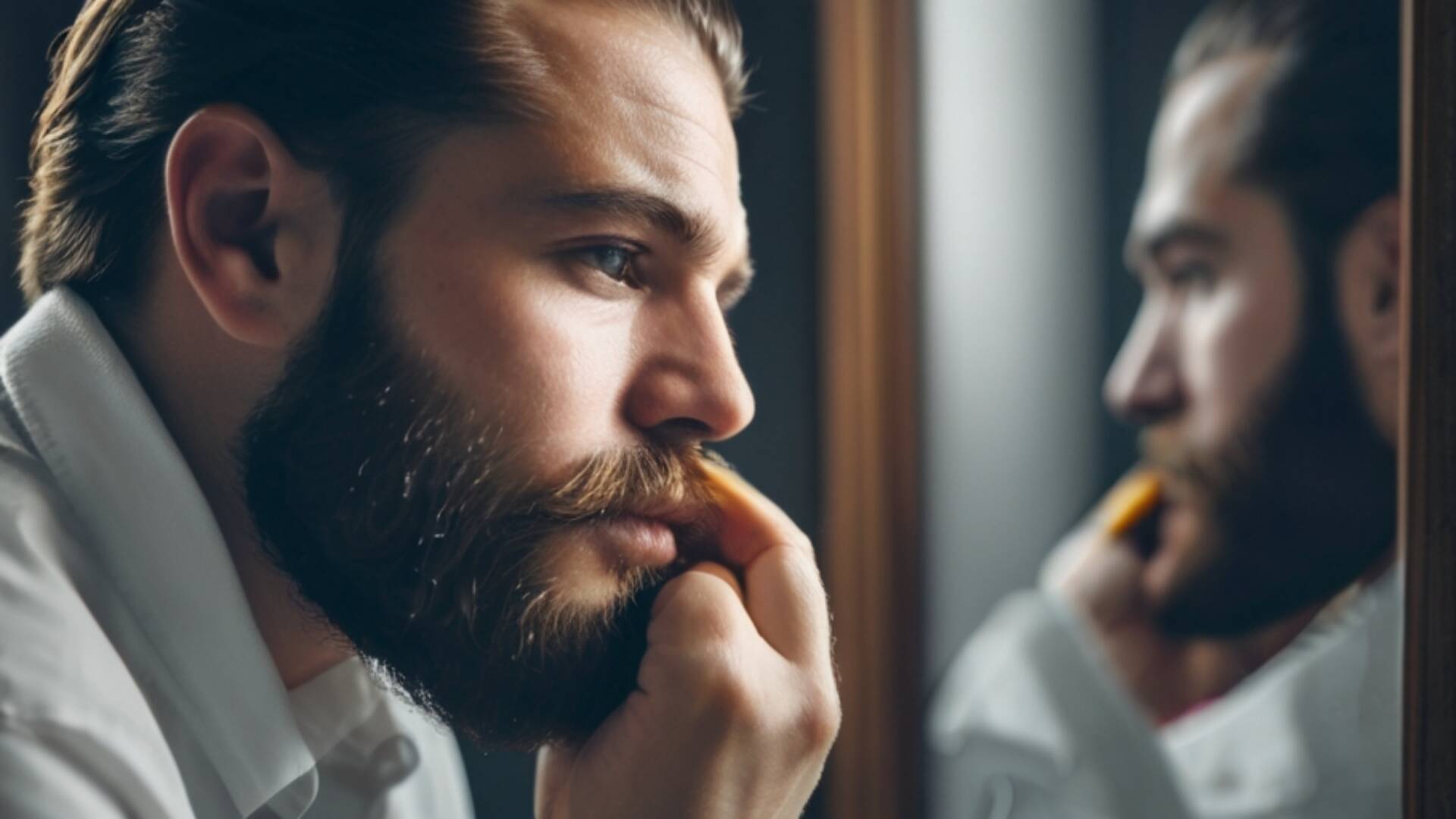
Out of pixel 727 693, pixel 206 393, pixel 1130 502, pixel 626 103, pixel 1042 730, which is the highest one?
pixel 626 103

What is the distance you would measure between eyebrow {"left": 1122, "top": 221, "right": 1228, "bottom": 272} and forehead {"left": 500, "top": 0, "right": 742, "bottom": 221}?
0.42 meters

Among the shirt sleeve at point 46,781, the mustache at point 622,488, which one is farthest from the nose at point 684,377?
the shirt sleeve at point 46,781

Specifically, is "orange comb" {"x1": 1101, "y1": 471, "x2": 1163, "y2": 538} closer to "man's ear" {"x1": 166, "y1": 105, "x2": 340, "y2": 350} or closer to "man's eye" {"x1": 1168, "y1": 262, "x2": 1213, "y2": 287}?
"man's eye" {"x1": 1168, "y1": 262, "x2": 1213, "y2": 287}

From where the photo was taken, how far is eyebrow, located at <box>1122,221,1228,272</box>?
841mm

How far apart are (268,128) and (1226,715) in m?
0.67

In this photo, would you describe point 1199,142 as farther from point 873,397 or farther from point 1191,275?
point 873,397

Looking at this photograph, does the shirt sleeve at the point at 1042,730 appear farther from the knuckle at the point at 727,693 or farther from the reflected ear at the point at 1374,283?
the knuckle at the point at 727,693

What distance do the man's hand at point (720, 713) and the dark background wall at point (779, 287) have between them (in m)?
A: 0.20

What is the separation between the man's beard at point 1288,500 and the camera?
74 cm

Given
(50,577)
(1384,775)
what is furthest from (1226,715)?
(50,577)

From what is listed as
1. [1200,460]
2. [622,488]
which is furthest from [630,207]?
[1200,460]

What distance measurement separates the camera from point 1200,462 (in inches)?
33.2

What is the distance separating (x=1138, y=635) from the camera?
0.89m

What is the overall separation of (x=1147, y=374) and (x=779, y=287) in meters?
0.27
